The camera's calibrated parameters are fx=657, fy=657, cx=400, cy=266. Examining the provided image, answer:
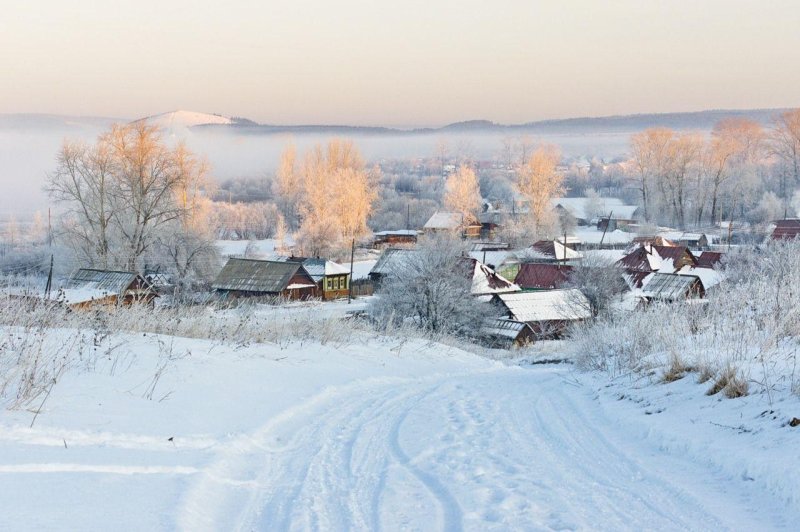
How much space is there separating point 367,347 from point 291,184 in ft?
237

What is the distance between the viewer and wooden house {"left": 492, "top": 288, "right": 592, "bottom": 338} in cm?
3009

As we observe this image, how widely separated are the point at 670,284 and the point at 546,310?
293 inches

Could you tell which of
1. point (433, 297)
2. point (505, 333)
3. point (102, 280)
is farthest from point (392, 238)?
point (102, 280)

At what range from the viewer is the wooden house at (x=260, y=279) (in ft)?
128

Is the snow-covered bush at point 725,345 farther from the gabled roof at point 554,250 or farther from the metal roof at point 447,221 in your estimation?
the metal roof at point 447,221

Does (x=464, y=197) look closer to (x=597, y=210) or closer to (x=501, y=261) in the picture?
(x=501, y=261)

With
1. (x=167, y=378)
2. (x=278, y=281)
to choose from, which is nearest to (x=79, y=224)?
(x=278, y=281)

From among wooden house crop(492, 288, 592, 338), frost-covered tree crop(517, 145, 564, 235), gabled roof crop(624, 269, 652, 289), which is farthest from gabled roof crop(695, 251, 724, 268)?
frost-covered tree crop(517, 145, 564, 235)

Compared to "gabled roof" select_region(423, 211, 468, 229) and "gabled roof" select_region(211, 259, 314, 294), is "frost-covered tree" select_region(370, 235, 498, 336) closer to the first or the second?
"gabled roof" select_region(211, 259, 314, 294)

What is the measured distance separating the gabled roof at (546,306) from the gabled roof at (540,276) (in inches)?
406

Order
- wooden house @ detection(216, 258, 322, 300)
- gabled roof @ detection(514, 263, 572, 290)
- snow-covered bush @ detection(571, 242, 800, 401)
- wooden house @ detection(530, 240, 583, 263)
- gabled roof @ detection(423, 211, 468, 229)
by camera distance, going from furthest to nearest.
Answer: gabled roof @ detection(423, 211, 468, 229) < wooden house @ detection(530, 240, 583, 263) < gabled roof @ detection(514, 263, 572, 290) < wooden house @ detection(216, 258, 322, 300) < snow-covered bush @ detection(571, 242, 800, 401)

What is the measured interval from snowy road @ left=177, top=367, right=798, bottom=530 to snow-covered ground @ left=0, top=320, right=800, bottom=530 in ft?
0.05

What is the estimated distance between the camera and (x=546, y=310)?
31.0 m

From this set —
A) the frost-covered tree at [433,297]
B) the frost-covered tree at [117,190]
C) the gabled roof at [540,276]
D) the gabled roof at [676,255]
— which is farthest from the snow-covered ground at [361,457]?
the gabled roof at [676,255]
